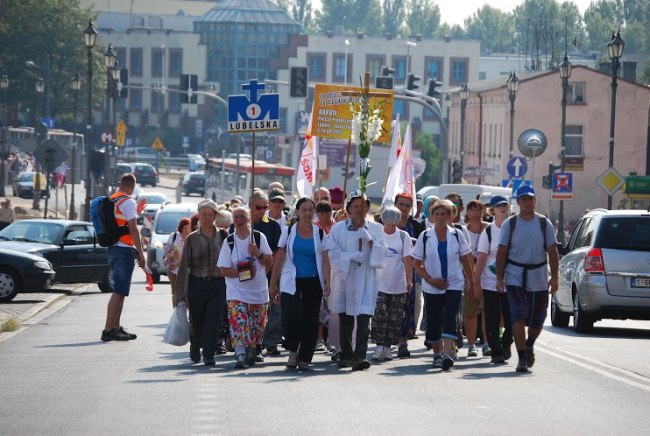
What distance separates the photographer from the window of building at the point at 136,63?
14088cm

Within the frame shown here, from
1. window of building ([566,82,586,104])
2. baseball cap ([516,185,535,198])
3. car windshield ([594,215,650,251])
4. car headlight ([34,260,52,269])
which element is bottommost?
car headlight ([34,260,52,269])

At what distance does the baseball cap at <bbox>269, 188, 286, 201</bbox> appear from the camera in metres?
17.6

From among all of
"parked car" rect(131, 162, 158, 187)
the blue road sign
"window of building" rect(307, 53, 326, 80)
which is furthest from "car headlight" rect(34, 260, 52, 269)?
"window of building" rect(307, 53, 326, 80)

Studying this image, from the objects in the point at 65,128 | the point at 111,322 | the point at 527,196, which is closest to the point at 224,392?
the point at 527,196

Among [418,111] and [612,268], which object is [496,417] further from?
[418,111]

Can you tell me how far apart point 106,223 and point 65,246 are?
11687mm

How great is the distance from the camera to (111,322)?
1842 centimetres

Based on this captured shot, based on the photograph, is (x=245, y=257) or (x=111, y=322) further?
(x=111, y=322)

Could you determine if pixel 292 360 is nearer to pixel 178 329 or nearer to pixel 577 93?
pixel 178 329

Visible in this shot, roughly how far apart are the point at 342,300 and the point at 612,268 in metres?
6.47

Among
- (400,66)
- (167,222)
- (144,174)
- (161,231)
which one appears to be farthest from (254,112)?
(400,66)

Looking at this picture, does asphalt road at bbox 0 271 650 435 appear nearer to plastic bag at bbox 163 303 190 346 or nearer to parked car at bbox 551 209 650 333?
plastic bag at bbox 163 303 190 346

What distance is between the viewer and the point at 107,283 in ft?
101

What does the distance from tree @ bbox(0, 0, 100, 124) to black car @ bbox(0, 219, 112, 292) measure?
290 ft
